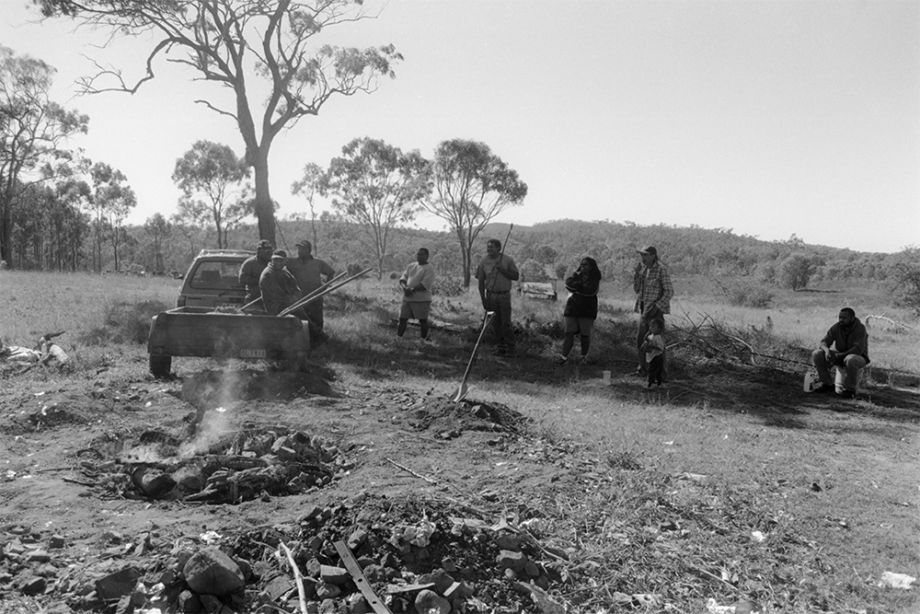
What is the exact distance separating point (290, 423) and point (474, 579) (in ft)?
9.95

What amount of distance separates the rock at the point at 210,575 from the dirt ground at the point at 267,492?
6cm

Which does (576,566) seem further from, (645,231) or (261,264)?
(645,231)

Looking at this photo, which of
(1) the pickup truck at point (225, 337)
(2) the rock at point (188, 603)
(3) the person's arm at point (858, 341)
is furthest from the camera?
(3) the person's arm at point (858, 341)

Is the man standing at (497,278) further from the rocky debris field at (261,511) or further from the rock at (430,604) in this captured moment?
the rock at (430,604)

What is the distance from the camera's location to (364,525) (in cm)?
346

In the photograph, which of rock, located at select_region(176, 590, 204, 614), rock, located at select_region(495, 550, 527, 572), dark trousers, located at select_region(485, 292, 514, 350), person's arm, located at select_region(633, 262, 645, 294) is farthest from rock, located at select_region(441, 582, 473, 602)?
dark trousers, located at select_region(485, 292, 514, 350)

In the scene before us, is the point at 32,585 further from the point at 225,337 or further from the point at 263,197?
the point at 263,197

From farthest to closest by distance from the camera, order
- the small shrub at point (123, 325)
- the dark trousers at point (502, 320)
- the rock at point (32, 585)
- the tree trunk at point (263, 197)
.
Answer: the tree trunk at point (263, 197) < the small shrub at point (123, 325) < the dark trousers at point (502, 320) < the rock at point (32, 585)

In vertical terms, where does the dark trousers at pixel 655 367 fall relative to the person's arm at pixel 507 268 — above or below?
below

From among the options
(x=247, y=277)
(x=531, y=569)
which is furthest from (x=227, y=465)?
(x=247, y=277)

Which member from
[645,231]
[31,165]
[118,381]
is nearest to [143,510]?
[118,381]

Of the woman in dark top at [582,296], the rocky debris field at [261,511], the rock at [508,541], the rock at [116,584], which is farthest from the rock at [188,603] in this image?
the woman in dark top at [582,296]

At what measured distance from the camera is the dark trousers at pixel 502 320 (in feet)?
34.6

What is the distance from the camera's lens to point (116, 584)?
118 inches
